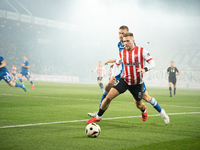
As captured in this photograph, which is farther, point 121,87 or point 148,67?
point 121,87

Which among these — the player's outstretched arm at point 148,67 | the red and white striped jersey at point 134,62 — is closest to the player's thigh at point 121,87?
the red and white striped jersey at point 134,62

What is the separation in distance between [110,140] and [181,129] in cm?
189

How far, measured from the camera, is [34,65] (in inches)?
1930

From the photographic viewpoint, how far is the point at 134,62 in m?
5.32

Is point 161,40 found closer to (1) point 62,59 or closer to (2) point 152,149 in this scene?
(1) point 62,59

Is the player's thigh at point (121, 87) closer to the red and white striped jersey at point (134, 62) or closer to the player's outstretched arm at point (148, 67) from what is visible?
the red and white striped jersey at point (134, 62)

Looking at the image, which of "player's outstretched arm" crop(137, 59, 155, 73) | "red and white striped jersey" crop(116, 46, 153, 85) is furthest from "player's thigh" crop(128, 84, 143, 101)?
"player's outstretched arm" crop(137, 59, 155, 73)

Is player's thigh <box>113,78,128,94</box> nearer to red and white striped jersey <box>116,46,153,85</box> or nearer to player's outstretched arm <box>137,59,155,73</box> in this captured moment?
red and white striped jersey <box>116,46,153,85</box>

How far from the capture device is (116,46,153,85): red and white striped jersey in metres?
5.29

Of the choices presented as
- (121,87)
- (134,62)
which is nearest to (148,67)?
(134,62)

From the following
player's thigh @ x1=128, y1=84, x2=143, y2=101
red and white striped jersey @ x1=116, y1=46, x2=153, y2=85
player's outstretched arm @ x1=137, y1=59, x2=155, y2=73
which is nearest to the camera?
player's outstretched arm @ x1=137, y1=59, x2=155, y2=73

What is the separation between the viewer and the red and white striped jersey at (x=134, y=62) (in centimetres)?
529

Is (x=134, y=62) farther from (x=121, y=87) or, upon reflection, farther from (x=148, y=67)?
(x=121, y=87)

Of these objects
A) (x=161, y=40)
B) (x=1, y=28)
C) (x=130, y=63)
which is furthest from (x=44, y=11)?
(x=130, y=63)
